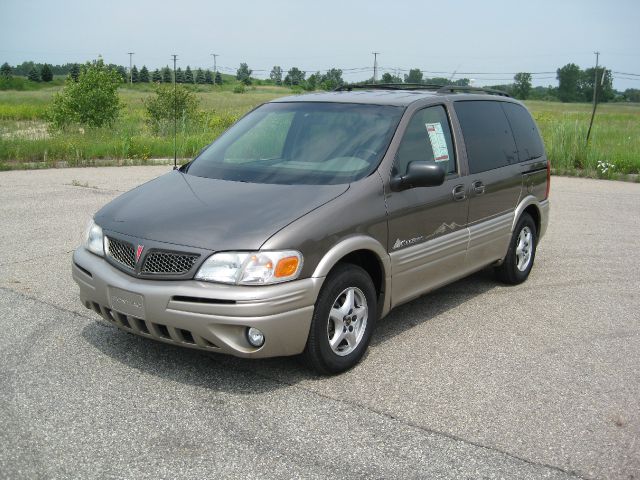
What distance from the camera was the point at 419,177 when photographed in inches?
199

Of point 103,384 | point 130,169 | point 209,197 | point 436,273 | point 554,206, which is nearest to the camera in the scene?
point 103,384

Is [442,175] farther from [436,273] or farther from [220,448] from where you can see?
[220,448]

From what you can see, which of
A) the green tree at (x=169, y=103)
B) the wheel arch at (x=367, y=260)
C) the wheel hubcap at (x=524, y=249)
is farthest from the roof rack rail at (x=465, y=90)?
the green tree at (x=169, y=103)

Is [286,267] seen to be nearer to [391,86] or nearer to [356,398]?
[356,398]

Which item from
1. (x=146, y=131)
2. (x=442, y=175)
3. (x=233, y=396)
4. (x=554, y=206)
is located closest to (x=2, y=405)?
(x=233, y=396)

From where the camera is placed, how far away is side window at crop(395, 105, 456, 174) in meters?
5.33

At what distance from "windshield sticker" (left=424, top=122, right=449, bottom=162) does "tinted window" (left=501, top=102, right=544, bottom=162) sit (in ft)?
4.53

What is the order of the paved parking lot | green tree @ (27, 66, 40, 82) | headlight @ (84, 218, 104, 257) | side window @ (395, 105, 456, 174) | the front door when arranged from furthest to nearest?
green tree @ (27, 66, 40, 82) → side window @ (395, 105, 456, 174) → the front door → headlight @ (84, 218, 104, 257) → the paved parking lot

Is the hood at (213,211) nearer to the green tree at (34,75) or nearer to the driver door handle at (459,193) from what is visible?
the driver door handle at (459,193)

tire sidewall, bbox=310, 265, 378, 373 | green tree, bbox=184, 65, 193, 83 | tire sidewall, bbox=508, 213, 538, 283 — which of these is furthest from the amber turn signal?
green tree, bbox=184, 65, 193, 83

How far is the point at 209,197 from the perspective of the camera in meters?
4.85

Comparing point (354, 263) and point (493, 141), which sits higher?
point (493, 141)

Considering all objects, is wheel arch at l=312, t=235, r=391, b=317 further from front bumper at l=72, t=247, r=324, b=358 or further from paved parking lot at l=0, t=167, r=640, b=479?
paved parking lot at l=0, t=167, r=640, b=479

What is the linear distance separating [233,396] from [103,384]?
0.81 meters
